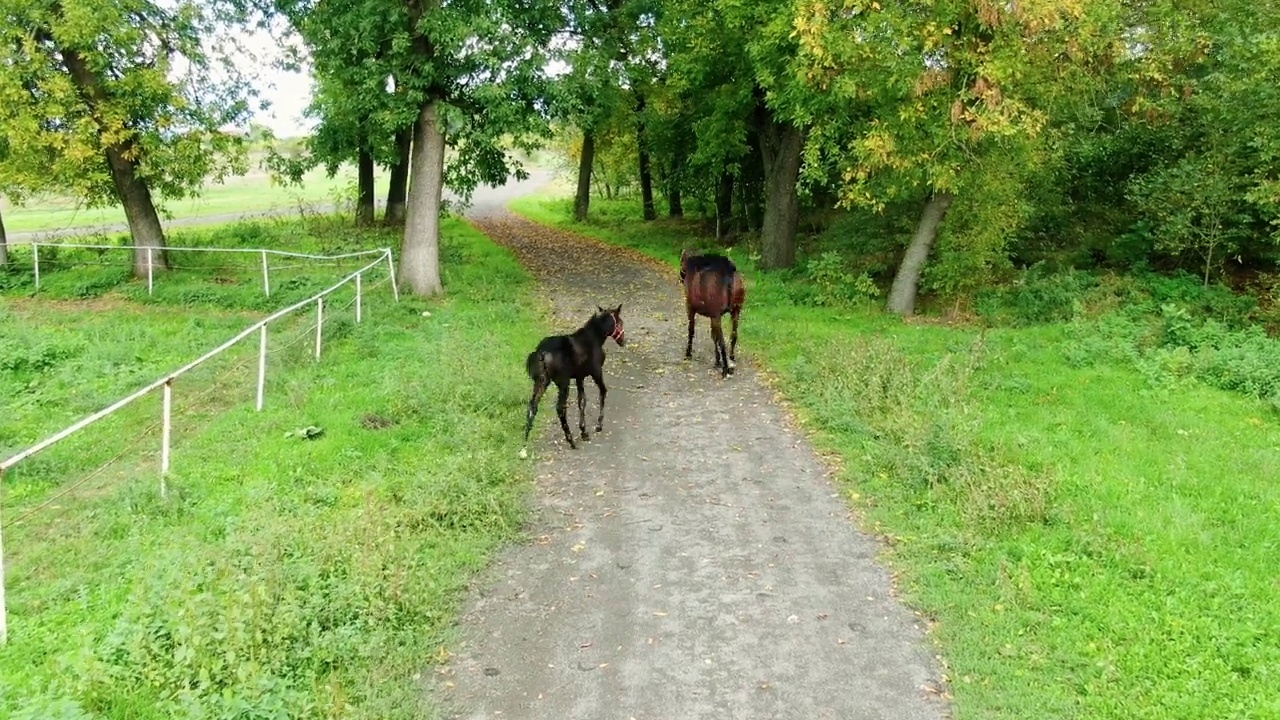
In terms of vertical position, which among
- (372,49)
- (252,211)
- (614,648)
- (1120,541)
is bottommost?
(614,648)

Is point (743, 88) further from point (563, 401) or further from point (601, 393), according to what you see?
point (563, 401)

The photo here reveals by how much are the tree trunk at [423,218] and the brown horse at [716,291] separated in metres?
7.53

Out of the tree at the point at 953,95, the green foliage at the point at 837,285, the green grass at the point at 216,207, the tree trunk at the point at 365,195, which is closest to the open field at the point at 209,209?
the green grass at the point at 216,207

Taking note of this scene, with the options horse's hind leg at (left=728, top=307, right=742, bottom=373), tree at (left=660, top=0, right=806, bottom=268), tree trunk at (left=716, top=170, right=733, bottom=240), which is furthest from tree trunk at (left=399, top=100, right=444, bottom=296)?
tree trunk at (left=716, top=170, right=733, bottom=240)

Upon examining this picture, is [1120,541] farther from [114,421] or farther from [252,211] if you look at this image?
[252,211]

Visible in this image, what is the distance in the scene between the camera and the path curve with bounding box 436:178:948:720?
511cm

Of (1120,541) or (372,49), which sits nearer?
(1120,541)

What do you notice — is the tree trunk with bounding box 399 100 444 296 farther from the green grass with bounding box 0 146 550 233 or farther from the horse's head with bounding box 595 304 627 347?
the green grass with bounding box 0 146 550 233

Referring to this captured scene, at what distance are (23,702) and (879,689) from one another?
4943 millimetres

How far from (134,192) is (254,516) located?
16.8m

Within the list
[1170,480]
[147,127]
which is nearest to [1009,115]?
[1170,480]

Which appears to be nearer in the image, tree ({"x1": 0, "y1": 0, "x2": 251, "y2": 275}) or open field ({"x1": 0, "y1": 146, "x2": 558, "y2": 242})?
tree ({"x1": 0, "y1": 0, "x2": 251, "y2": 275})

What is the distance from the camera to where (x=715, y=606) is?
6129 mm

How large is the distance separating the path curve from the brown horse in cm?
182
